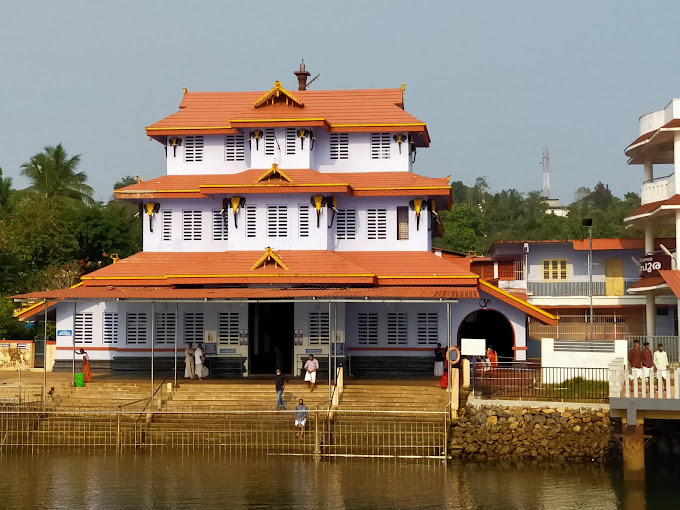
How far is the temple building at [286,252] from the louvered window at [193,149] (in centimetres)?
4

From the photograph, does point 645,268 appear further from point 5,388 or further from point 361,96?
point 5,388

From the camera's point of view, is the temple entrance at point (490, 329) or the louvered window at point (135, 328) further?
the temple entrance at point (490, 329)

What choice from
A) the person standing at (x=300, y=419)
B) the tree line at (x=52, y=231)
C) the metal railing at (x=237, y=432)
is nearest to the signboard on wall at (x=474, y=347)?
the metal railing at (x=237, y=432)

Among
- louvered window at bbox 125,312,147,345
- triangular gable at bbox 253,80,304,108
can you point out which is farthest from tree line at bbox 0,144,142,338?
triangular gable at bbox 253,80,304,108

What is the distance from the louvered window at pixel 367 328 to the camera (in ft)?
117

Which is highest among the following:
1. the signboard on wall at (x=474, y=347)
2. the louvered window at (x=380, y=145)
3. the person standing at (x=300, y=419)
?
the louvered window at (x=380, y=145)

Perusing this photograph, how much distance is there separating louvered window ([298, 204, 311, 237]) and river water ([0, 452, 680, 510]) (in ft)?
33.6

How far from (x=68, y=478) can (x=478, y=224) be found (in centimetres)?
7087

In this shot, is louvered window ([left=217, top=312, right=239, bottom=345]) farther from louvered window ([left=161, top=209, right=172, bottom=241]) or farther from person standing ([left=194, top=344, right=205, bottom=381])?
louvered window ([left=161, top=209, right=172, bottom=241])

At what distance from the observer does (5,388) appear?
31.7 metres

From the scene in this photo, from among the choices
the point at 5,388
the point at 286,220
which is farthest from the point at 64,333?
the point at 286,220

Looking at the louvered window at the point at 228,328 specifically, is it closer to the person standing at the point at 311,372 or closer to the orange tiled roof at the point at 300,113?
the person standing at the point at 311,372

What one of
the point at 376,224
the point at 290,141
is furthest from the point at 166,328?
the point at 376,224

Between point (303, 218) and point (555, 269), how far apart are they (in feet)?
52.1
